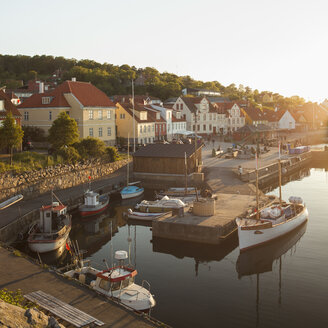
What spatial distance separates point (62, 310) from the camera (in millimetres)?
15875

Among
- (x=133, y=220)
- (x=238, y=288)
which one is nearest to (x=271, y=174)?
(x=133, y=220)

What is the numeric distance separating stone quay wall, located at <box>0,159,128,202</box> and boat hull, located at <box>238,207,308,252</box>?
778 inches

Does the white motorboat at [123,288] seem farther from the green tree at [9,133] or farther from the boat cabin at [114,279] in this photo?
the green tree at [9,133]

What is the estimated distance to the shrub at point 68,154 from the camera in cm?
4572

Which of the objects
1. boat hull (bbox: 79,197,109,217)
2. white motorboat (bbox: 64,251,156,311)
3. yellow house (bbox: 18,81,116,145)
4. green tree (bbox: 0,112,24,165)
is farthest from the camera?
yellow house (bbox: 18,81,116,145)

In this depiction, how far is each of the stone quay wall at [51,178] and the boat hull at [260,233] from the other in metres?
19.8

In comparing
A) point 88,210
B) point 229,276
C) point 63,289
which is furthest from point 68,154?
point 63,289

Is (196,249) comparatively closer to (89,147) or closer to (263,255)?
(263,255)

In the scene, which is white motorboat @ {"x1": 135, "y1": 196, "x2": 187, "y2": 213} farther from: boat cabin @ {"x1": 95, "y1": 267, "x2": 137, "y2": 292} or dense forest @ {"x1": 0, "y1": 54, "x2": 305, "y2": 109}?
dense forest @ {"x1": 0, "y1": 54, "x2": 305, "y2": 109}

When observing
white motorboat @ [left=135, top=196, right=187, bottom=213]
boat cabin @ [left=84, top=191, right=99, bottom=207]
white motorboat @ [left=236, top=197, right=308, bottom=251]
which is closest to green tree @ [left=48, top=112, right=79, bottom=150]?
boat cabin @ [left=84, top=191, right=99, bottom=207]

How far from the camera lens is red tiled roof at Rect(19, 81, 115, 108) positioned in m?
60.9

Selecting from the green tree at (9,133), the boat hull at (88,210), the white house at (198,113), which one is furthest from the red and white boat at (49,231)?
the white house at (198,113)

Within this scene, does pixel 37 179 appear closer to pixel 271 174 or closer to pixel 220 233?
pixel 220 233

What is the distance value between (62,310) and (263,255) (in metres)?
15.0
